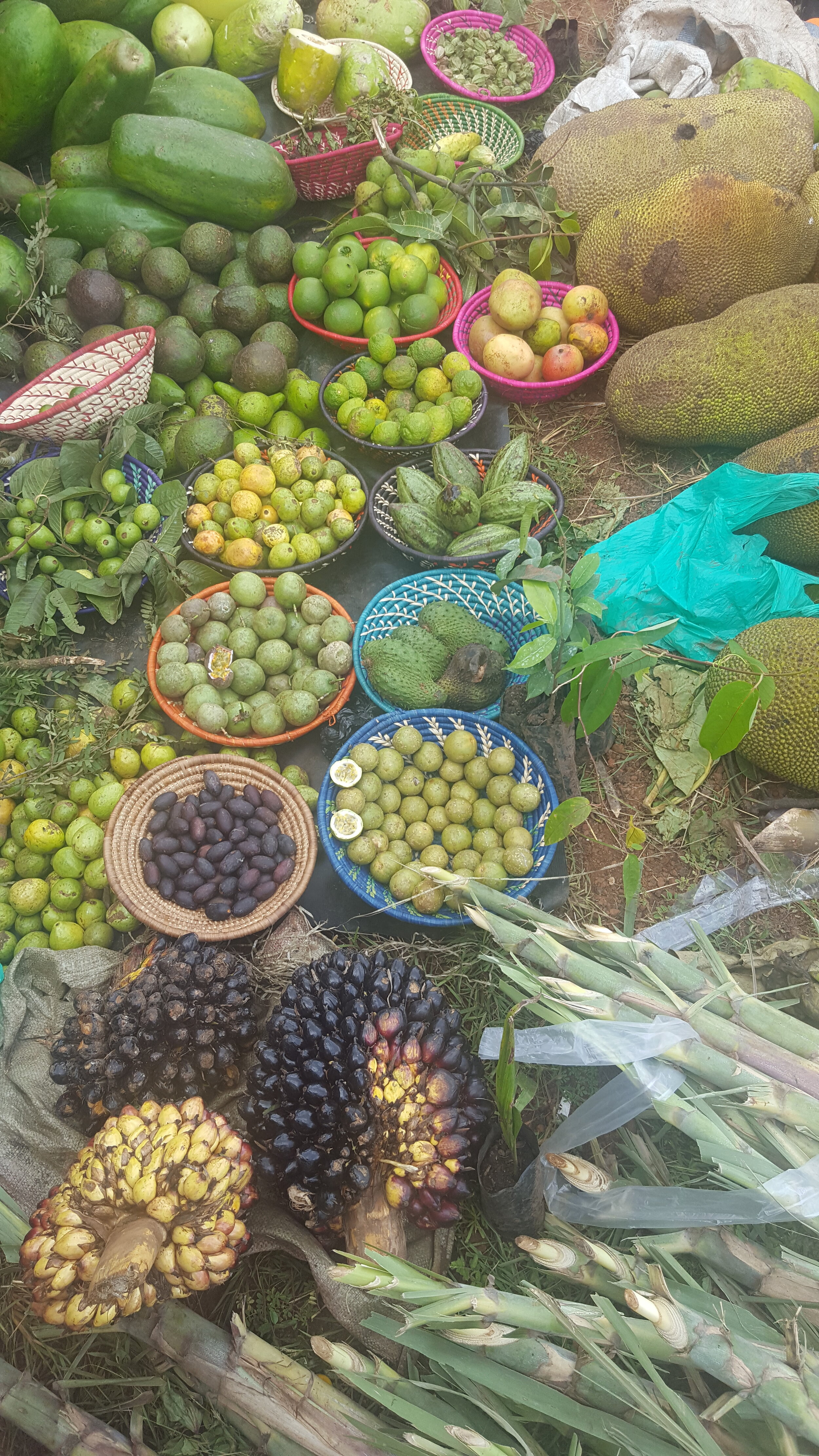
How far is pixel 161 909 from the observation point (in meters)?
2.25

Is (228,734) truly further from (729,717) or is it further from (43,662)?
(729,717)

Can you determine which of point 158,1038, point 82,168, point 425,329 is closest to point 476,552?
point 425,329

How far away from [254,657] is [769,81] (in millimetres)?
3666

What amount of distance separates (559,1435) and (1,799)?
2.22 m

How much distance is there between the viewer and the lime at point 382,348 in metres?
3.16

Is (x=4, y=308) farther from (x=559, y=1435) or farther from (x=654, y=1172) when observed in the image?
(x=559, y=1435)

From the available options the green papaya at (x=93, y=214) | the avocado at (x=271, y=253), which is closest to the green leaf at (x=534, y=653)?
the avocado at (x=271, y=253)

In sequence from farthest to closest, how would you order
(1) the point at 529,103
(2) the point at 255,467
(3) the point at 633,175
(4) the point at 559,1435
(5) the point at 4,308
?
(1) the point at 529,103
(3) the point at 633,175
(5) the point at 4,308
(2) the point at 255,467
(4) the point at 559,1435

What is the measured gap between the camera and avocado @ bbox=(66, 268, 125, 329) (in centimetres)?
321

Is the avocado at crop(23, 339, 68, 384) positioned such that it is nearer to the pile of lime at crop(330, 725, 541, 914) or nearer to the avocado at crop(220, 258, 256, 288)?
the avocado at crop(220, 258, 256, 288)

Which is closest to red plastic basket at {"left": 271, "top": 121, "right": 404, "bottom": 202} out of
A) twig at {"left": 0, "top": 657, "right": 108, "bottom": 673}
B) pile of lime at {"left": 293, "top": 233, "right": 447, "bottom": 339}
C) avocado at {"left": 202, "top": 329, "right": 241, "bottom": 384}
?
pile of lime at {"left": 293, "top": 233, "right": 447, "bottom": 339}

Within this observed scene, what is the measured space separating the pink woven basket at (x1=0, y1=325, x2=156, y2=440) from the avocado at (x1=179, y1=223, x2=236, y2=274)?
751 mm

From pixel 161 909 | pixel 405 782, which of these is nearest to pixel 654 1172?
pixel 405 782

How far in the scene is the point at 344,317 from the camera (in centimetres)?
325
